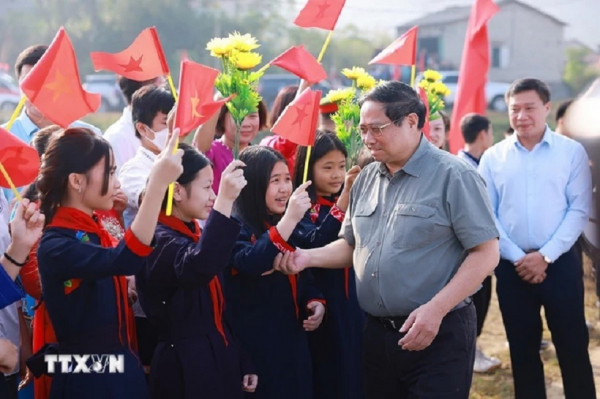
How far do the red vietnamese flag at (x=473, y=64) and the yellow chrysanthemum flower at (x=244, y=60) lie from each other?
2.33 metres

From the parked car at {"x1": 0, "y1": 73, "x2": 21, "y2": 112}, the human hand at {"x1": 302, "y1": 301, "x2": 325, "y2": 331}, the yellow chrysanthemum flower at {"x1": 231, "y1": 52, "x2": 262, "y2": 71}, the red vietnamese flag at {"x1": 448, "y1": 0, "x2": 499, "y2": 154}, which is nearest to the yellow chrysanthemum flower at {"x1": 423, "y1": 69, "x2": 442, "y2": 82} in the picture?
the red vietnamese flag at {"x1": 448, "y1": 0, "x2": 499, "y2": 154}

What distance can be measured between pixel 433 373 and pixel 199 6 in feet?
132

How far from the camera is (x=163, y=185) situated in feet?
8.79

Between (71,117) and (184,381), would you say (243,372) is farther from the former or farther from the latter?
(71,117)

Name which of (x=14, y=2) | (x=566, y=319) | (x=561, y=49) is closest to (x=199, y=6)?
(x=14, y=2)

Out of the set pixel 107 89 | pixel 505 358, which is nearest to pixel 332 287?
pixel 505 358

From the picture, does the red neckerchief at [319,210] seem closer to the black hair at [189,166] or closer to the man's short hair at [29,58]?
the black hair at [189,166]

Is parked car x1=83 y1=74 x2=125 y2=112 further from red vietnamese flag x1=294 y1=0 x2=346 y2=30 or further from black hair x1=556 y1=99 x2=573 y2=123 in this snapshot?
red vietnamese flag x1=294 y1=0 x2=346 y2=30

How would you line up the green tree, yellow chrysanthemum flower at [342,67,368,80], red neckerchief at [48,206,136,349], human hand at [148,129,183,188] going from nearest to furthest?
human hand at [148,129,183,188] → red neckerchief at [48,206,136,349] → yellow chrysanthemum flower at [342,67,368,80] → the green tree

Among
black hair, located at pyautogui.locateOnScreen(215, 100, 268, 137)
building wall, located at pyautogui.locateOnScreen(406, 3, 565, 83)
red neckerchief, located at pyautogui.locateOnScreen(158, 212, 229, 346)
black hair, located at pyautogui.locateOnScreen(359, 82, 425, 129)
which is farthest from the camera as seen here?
building wall, located at pyautogui.locateOnScreen(406, 3, 565, 83)

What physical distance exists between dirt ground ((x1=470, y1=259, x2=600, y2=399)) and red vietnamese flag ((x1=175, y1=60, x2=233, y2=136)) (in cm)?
305

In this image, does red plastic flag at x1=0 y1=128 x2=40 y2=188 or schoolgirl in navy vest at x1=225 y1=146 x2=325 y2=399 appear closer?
red plastic flag at x1=0 y1=128 x2=40 y2=188

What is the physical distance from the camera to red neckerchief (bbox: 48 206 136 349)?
2.88 meters

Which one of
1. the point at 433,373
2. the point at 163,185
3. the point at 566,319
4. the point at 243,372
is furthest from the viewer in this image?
the point at 566,319
